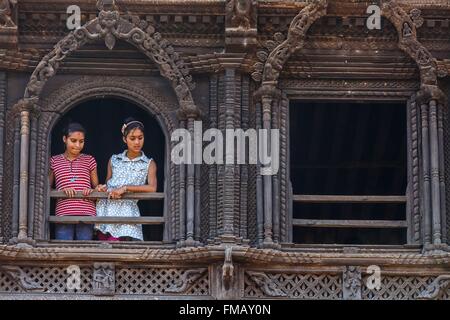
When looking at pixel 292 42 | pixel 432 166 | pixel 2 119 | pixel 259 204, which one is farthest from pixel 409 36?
pixel 2 119

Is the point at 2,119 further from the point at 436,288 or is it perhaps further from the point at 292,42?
the point at 436,288

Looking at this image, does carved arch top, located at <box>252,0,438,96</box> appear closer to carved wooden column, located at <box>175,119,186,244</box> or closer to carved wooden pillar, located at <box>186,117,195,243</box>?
carved wooden pillar, located at <box>186,117,195,243</box>

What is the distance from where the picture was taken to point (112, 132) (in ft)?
119

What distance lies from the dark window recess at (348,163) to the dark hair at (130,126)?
3.44m

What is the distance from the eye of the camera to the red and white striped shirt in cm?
3378

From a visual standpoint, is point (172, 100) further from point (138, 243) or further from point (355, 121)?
point (355, 121)

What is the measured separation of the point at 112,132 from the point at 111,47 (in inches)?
107

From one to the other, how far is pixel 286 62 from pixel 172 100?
1.55 metres

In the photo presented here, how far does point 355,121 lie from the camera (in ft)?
123

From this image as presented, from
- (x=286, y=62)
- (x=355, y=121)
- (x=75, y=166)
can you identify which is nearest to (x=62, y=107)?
(x=75, y=166)

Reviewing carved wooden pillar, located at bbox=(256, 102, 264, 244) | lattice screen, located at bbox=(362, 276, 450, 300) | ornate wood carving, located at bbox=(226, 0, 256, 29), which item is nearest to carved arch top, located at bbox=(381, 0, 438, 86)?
ornate wood carving, located at bbox=(226, 0, 256, 29)

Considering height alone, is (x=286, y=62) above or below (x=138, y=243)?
above

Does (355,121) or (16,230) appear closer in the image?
(16,230)

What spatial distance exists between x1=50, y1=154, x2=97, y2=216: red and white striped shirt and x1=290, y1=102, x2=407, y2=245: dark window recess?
4033 mm
